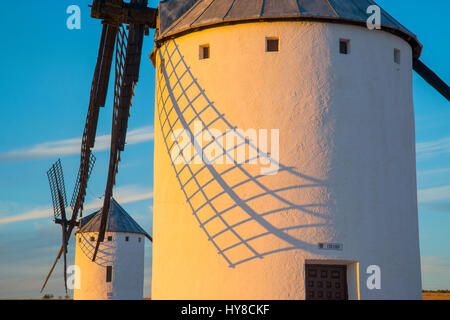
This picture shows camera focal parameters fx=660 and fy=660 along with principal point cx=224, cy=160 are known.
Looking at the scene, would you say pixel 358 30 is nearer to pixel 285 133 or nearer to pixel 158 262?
pixel 285 133

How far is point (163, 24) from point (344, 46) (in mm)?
3794

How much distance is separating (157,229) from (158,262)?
664mm

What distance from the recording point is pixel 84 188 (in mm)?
19531

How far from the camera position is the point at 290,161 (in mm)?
11797

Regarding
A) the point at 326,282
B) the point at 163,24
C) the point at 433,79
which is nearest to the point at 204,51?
the point at 163,24

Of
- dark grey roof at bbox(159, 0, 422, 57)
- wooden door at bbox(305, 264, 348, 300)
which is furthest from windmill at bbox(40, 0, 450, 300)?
wooden door at bbox(305, 264, 348, 300)

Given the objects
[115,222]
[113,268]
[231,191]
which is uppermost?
[115,222]

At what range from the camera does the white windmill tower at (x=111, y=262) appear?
102 ft

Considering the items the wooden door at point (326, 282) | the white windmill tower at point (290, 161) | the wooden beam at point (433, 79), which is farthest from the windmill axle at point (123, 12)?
the wooden door at point (326, 282)

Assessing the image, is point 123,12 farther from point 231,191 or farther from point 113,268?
point 113,268

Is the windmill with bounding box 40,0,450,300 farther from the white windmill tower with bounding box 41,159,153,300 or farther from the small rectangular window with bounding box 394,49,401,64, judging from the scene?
the white windmill tower with bounding box 41,159,153,300

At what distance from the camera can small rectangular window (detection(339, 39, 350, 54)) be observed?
1232 cm
